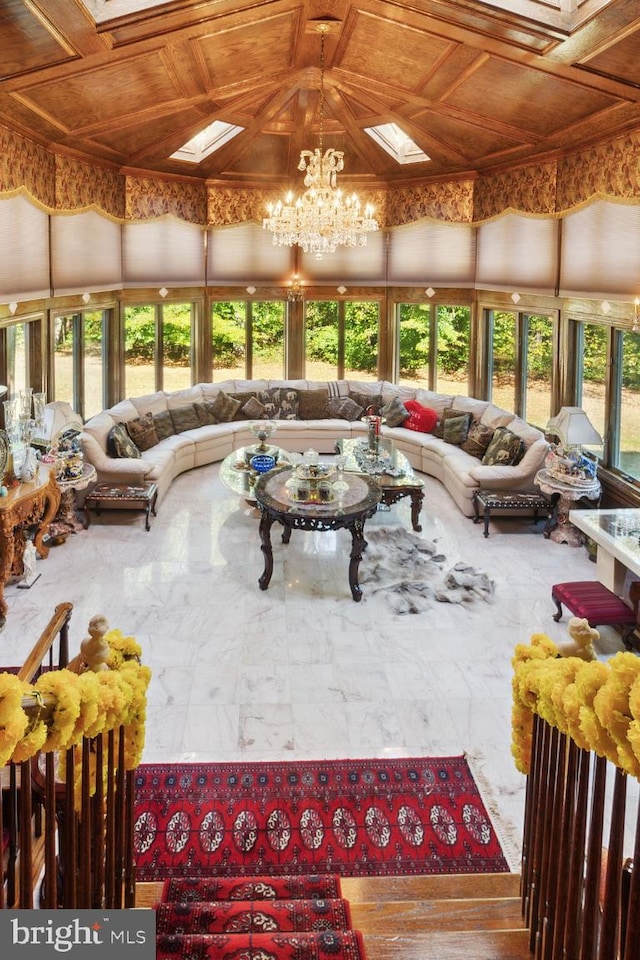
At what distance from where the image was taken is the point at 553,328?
933 cm

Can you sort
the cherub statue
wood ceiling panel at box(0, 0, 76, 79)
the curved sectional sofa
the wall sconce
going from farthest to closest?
the wall sconce
the curved sectional sofa
wood ceiling panel at box(0, 0, 76, 79)
the cherub statue

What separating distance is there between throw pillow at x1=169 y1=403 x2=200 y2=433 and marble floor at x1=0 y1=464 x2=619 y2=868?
2365 mm

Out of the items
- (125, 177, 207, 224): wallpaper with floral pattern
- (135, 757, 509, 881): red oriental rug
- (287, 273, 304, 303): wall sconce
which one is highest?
(125, 177, 207, 224): wallpaper with floral pattern

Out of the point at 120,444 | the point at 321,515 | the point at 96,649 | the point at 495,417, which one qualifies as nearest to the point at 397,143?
the point at 495,417

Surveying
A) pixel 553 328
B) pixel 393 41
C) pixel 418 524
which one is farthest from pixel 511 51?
pixel 418 524

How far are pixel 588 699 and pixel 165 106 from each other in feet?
26.3

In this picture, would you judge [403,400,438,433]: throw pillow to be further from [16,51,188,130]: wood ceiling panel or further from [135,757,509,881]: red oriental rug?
[135,757,509,881]: red oriental rug

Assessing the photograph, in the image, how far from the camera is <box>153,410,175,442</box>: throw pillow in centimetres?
1046

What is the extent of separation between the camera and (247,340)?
41.2ft

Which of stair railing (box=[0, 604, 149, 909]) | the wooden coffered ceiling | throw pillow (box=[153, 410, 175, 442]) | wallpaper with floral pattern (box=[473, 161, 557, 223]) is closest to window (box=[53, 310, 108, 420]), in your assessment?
throw pillow (box=[153, 410, 175, 442])

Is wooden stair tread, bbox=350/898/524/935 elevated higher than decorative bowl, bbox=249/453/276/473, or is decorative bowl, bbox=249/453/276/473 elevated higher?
decorative bowl, bbox=249/453/276/473

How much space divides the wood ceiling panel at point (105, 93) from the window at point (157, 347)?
11.8 feet

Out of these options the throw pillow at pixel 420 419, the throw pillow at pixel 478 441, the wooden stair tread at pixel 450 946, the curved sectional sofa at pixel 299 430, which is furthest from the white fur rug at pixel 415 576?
the wooden stair tread at pixel 450 946

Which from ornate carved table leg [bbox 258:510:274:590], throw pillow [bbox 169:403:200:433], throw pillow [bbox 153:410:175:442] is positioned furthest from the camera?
throw pillow [bbox 169:403:200:433]
